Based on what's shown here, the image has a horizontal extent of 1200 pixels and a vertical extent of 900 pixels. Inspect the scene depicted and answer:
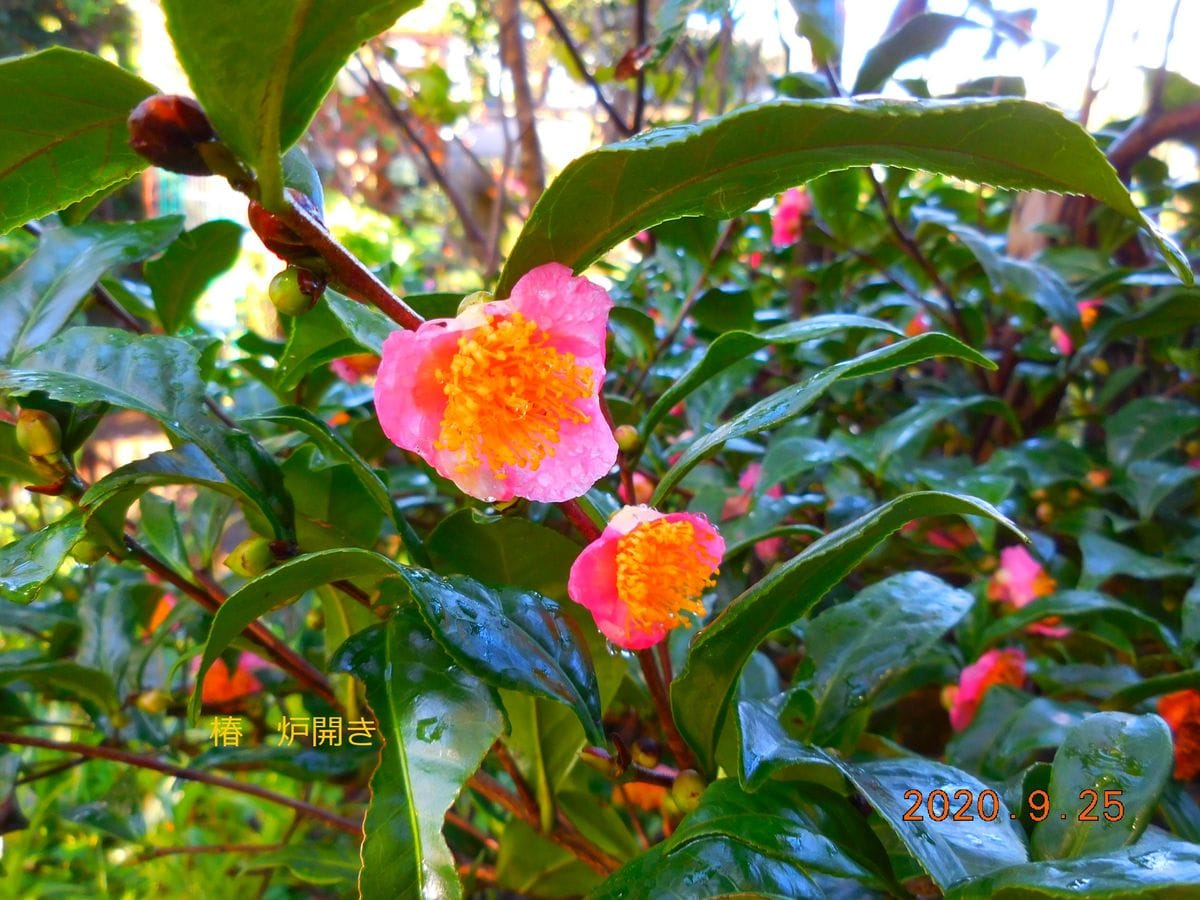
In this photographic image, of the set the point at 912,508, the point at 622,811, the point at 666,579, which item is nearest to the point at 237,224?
the point at 666,579

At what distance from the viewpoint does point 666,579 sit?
46cm

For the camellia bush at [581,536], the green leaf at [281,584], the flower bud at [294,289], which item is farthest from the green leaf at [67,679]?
the flower bud at [294,289]

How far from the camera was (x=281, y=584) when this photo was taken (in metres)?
0.37

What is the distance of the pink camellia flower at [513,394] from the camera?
43cm

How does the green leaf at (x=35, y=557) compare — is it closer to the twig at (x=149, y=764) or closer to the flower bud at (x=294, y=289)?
the flower bud at (x=294, y=289)

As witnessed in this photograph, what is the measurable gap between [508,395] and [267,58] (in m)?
0.20

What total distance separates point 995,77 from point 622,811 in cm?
99

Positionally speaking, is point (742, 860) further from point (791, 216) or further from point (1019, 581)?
point (791, 216)

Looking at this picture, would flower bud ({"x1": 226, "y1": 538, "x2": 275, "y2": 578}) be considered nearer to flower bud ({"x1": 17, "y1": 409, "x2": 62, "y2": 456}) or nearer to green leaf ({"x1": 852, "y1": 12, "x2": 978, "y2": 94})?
flower bud ({"x1": 17, "y1": 409, "x2": 62, "y2": 456})

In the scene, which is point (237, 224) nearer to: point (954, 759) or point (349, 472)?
point (349, 472)

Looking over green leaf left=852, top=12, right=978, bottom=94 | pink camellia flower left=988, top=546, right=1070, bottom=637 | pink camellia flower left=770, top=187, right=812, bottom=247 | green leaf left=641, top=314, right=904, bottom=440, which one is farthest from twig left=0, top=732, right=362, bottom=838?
pink camellia flower left=770, top=187, right=812, bottom=247

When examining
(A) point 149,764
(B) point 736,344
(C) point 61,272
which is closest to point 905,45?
(B) point 736,344

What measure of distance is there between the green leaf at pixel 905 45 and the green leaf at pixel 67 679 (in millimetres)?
907
